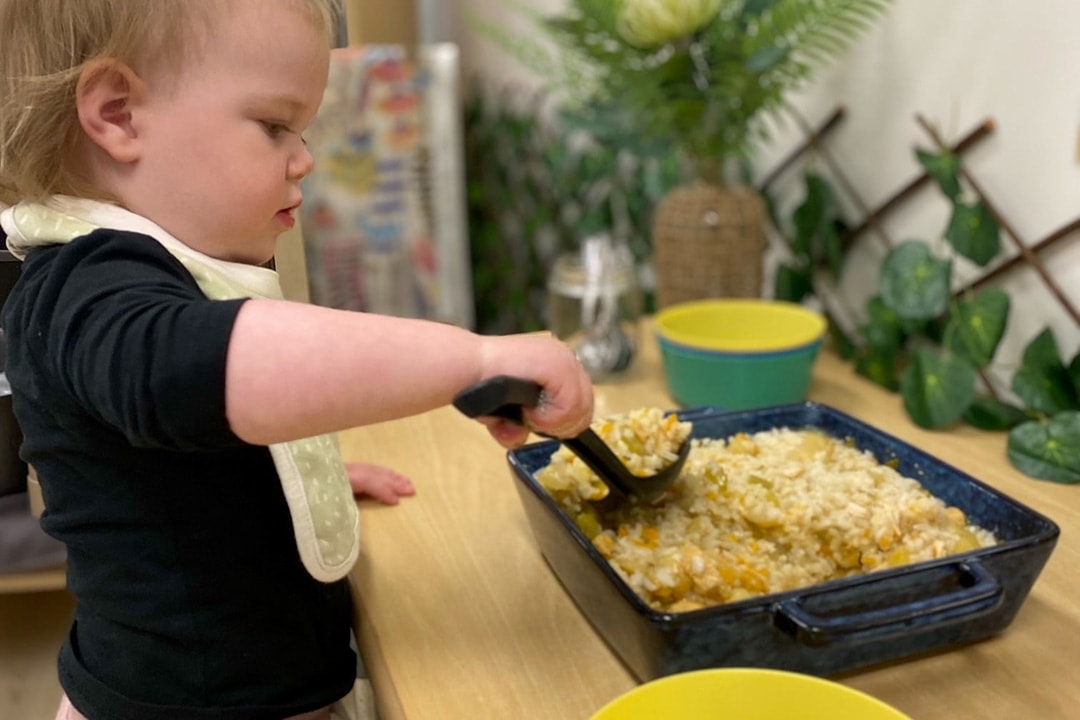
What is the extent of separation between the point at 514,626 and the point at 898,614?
26 cm

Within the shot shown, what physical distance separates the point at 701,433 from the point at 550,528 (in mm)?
216

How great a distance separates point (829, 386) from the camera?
117 centimetres

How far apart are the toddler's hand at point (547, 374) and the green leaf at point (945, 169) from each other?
0.67 m

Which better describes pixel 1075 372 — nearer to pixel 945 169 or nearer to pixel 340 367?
pixel 945 169

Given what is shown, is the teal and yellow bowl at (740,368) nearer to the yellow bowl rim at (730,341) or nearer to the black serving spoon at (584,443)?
the yellow bowl rim at (730,341)

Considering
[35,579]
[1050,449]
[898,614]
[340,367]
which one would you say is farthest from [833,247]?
[35,579]

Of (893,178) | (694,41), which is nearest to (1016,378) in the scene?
(893,178)

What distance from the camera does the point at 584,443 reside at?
686 mm

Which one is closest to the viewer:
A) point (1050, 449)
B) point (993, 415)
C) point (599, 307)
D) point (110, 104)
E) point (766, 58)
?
point (110, 104)

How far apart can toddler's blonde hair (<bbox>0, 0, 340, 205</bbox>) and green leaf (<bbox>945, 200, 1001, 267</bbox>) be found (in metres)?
0.75

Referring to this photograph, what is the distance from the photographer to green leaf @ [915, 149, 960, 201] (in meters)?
1.06

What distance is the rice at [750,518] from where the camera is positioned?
2.11 feet

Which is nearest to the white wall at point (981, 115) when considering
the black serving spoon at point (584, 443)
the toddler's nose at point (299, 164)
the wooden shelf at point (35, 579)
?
the black serving spoon at point (584, 443)

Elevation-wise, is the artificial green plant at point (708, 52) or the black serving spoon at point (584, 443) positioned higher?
the artificial green plant at point (708, 52)
